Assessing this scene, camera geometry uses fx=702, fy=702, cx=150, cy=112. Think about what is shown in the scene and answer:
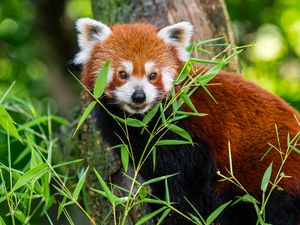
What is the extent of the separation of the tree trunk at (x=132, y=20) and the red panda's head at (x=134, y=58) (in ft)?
2.86

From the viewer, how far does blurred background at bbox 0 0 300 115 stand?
8523 millimetres

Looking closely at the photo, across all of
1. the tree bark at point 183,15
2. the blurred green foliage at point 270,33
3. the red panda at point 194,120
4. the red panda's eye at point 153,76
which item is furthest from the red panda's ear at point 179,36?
the blurred green foliage at point 270,33

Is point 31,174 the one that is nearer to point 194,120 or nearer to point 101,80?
point 101,80

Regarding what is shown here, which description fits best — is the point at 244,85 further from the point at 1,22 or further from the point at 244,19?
the point at 1,22

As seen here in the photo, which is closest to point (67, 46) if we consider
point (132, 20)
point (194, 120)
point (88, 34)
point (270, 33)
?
point (270, 33)

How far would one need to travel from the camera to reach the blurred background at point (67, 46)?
28.0 feet

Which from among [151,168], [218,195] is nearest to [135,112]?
[151,168]

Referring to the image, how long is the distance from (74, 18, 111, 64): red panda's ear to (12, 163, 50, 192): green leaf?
3.19ft

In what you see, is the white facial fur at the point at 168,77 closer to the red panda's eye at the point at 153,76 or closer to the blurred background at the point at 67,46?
the red panda's eye at the point at 153,76

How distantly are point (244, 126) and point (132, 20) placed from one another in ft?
4.85

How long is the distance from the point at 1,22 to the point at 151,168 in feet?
18.4

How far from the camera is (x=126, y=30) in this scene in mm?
4172

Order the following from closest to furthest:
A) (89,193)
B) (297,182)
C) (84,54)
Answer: (297,182)
(84,54)
(89,193)

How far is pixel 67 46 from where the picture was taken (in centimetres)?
852
